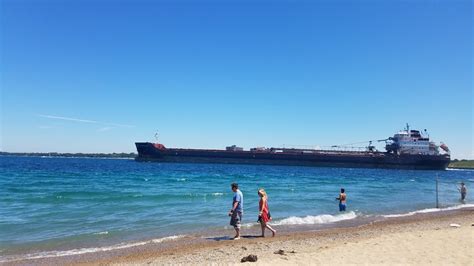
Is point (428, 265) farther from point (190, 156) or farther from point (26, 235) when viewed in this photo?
point (190, 156)

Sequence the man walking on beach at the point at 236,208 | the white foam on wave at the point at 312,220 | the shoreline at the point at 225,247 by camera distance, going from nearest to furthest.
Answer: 1. the shoreline at the point at 225,247
2. the man walking on beach at the point at 236,208
3. the white foam on wave at the point at 312,220

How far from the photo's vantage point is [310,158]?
6725 centimetres

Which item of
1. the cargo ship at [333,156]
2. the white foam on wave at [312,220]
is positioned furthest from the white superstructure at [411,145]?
the white foam on wave at [312,220]

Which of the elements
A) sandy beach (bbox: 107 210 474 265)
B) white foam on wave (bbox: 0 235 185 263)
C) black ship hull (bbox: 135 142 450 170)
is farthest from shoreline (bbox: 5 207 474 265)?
black ship hull (bbox: 135 142 450 170)

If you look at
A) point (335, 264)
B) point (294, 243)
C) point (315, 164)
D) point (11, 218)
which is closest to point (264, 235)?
point (294, 243)

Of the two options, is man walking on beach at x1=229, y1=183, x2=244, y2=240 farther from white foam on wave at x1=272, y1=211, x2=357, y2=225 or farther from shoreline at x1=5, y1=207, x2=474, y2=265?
white foam on wave at x1=272, y1=211, x2=357, y2=225

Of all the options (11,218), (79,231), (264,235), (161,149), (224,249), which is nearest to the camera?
(224,249)

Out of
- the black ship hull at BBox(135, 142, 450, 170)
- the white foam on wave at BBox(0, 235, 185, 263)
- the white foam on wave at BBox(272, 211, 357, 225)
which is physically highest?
the black ship hull at BBox(135, 142, 450, 170)

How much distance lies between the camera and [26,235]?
34.1 feet

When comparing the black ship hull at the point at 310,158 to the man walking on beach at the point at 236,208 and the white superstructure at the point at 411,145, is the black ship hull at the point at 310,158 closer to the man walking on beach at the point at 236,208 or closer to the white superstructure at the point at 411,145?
the white superstructure at the point at 411,145

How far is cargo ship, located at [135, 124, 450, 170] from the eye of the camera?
217 feet

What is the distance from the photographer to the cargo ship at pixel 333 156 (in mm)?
66125

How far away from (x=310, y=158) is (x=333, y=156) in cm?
402

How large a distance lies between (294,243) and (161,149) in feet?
213
